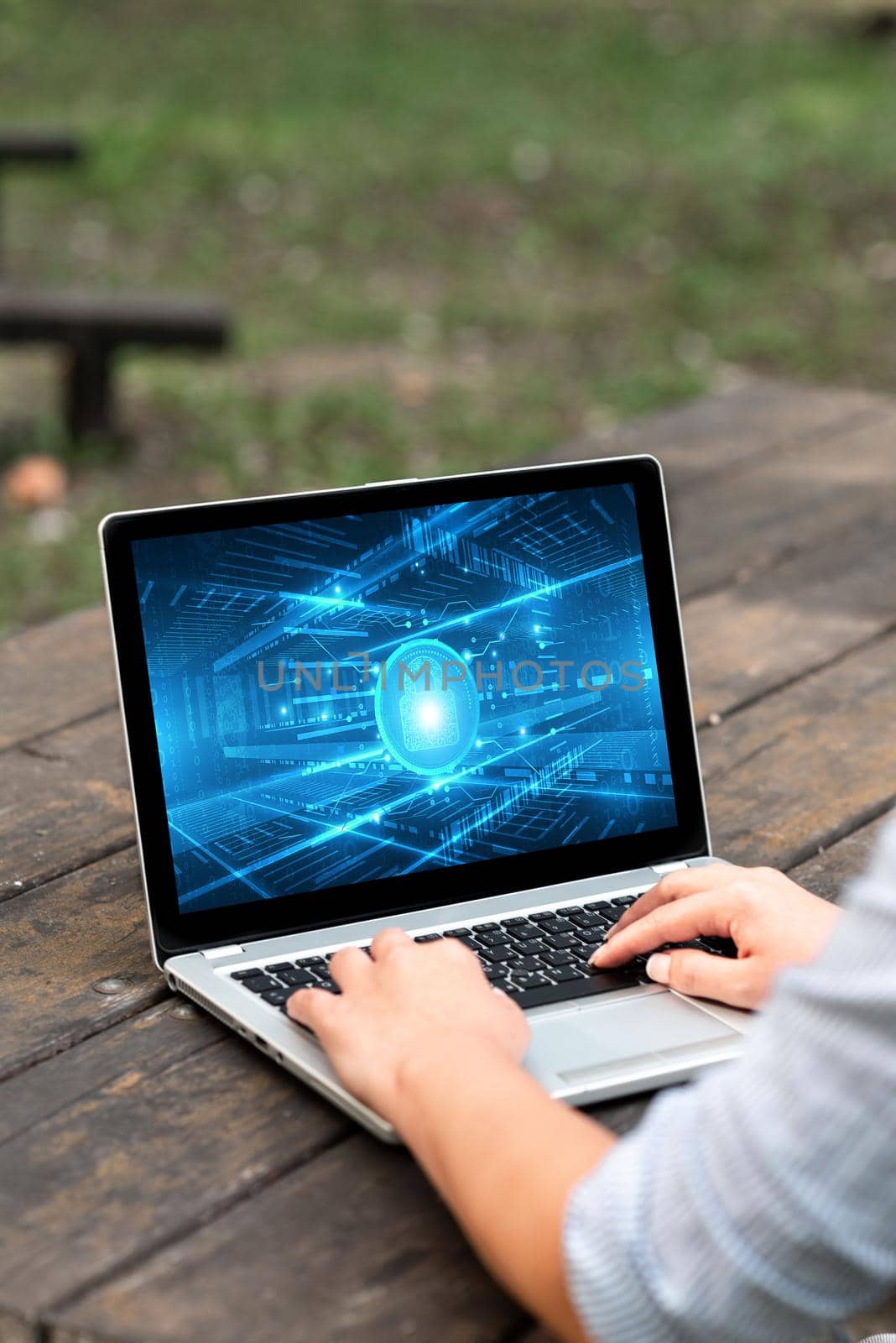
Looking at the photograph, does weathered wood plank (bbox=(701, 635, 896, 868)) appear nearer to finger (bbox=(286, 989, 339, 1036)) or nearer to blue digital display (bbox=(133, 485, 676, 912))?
blue digital display (bbox=(133, 485, 676, 912))

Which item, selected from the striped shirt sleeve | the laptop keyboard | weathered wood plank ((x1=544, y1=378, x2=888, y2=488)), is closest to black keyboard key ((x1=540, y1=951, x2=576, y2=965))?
the laptop keyboard

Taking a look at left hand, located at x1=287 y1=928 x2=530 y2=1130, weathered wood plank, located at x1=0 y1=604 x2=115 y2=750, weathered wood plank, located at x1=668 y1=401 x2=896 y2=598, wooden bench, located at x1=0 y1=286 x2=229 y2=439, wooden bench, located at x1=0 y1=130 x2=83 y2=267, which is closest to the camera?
left hand, located at x1=287 y1=928 x2=530 y2=1130

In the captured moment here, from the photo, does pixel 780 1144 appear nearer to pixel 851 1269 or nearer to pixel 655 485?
pixel 851 1269

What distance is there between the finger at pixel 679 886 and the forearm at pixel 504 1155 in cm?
26

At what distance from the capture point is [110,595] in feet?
3.83

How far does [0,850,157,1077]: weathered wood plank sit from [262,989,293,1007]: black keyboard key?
0.36ft

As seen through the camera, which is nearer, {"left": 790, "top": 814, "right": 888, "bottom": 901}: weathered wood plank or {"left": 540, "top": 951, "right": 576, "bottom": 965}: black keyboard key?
{"left": 540, "top": 951, "right": 576, "bottom": 965}: black keyboard key

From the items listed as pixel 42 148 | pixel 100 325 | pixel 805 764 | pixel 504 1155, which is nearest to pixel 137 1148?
pixel 504 1155

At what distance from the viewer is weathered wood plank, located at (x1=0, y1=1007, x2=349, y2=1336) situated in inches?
35.8

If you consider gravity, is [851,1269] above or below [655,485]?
below

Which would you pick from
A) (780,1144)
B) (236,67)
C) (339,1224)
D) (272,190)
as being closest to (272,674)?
(339,1224)

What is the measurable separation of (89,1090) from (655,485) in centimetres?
61

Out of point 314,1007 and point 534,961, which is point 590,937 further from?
point 314,1007

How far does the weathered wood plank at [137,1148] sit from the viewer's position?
2.99 ft
